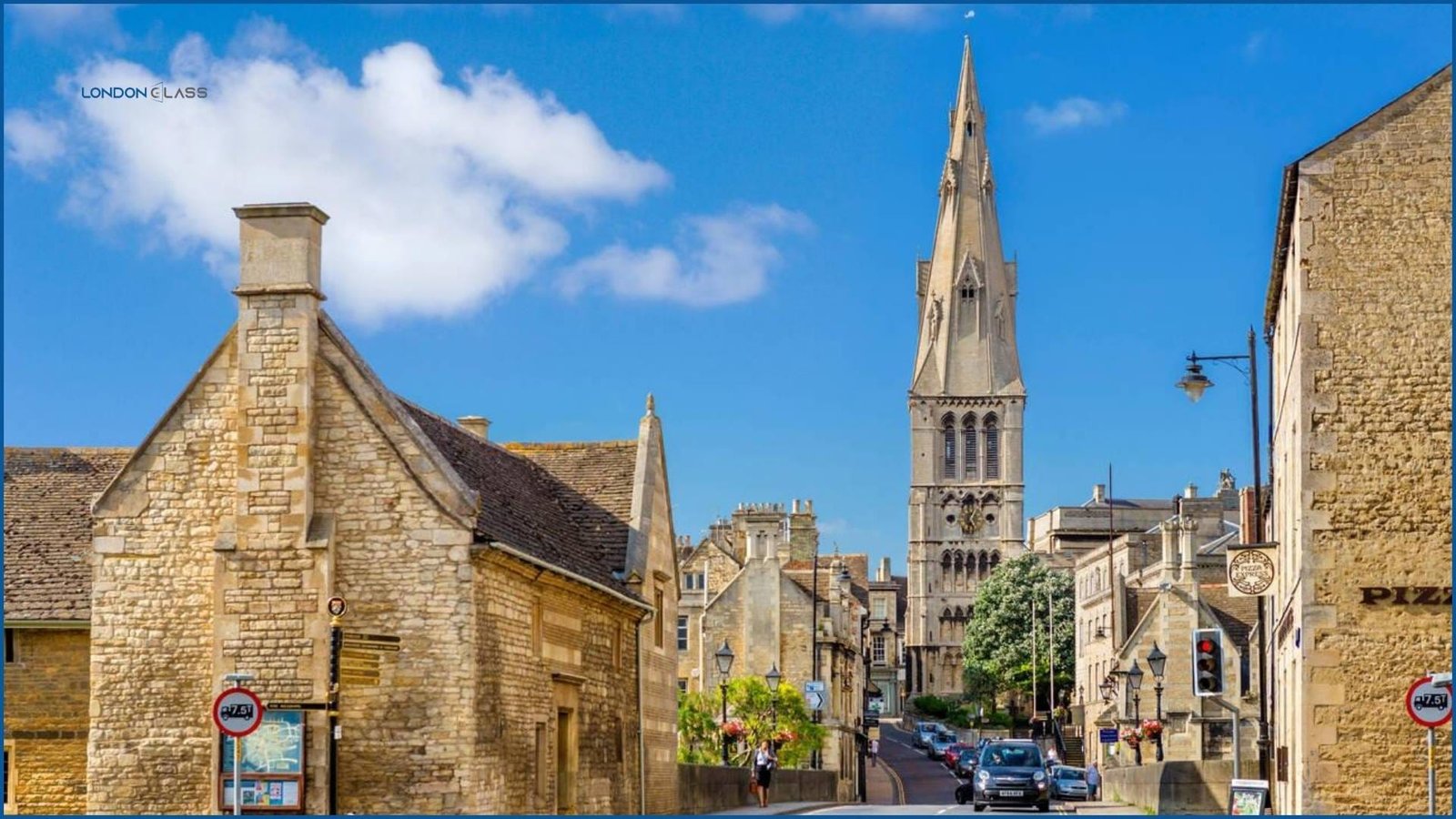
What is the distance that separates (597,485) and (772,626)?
3954 centimetres

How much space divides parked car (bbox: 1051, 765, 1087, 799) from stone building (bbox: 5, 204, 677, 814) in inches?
1168

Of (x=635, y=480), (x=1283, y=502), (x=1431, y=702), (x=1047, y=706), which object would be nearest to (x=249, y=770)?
(x=635, y=480)

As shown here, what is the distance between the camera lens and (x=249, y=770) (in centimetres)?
2681

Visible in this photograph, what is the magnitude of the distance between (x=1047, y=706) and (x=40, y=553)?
10297cm

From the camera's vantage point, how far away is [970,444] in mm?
184125

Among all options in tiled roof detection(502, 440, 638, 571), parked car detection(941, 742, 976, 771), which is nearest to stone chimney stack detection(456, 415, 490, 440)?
tiled roof detection(502, 440, 638, 571)

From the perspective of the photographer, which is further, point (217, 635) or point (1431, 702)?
point (217, 635)

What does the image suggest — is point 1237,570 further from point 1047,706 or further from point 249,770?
point 1047,706

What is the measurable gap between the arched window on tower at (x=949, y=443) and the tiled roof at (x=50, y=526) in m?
150

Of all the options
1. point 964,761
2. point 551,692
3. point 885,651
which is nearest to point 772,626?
point 964,761

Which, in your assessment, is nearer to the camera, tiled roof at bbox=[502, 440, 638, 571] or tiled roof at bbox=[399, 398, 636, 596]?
tiled roof at bbox=[399, 398, 636, 596]

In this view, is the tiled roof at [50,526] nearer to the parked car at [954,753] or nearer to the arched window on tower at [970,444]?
the parked car at [954,753]

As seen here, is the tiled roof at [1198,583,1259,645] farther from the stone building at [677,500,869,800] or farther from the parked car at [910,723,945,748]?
the parked car at [910,723,945,748]

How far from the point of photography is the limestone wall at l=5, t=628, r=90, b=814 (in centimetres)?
3105
